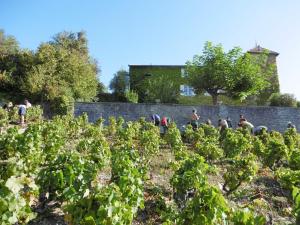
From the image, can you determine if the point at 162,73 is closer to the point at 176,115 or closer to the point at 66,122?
the point at 176,115

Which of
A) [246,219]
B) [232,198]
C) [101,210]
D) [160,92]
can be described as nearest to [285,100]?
[160,92]

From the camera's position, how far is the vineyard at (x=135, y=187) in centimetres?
554

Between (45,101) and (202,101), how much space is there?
18.3 metres

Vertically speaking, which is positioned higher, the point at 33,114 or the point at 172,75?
the point at 172,75

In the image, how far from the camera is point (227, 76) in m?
34.8

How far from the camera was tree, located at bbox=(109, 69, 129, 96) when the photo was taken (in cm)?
4022

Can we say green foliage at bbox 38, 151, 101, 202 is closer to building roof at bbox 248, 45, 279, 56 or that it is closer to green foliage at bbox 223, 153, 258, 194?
green foliage at bbox 223, 153, 258, 194

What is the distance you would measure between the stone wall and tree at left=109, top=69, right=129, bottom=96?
13.3 metres

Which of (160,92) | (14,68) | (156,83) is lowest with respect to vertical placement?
(160,92)

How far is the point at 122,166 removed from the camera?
8070 millimetres

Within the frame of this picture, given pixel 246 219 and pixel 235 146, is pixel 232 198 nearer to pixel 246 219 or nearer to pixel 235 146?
pixel 246 219

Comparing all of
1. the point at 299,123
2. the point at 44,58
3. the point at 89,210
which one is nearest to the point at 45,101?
the point at 44,58

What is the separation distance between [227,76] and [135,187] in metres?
29.4

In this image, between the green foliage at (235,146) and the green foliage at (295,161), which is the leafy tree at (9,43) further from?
the green foliage at (295,161)
